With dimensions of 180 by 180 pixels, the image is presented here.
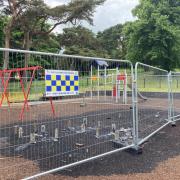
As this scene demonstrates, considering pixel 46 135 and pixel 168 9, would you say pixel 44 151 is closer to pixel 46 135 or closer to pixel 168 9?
pixel 46 135

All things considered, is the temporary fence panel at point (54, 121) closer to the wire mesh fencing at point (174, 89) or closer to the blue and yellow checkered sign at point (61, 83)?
the blue and yellow checkered sign at point (61, 83)

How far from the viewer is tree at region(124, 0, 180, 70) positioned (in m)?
38.2

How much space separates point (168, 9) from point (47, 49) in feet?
57.6

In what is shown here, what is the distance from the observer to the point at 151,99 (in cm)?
1197

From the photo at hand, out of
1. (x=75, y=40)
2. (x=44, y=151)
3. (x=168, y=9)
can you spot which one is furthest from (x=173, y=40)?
(x=44, y=151)

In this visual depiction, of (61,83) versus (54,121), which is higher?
(61,83)

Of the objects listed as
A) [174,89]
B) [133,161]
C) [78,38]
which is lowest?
[133,161]

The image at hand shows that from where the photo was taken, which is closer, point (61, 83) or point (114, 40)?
point (61, 83)

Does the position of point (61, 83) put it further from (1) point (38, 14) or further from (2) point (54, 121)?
(1) point (38, 14)

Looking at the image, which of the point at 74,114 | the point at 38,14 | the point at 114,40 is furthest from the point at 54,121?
the point at 114,40

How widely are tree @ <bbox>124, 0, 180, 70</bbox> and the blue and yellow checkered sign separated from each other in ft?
110

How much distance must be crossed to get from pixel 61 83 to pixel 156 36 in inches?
1361

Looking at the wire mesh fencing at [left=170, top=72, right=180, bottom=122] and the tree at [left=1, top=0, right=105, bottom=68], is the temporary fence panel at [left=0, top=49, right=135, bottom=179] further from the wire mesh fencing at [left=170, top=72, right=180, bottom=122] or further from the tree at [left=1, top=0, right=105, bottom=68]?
the tree at [left=1, top=0, right=105, bottom=68]

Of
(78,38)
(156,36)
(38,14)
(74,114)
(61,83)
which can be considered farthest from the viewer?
(156,36)
